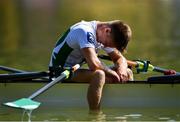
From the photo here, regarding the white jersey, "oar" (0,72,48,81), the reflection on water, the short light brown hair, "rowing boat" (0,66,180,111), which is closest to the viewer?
the reflection on water

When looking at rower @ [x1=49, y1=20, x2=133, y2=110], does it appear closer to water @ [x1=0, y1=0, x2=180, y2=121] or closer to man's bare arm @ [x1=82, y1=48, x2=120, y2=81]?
man's bare arm @ [x1=82, y1=48, x2=120, y2=81]

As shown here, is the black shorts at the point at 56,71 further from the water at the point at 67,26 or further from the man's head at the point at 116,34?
the man's head at the point at 116,34

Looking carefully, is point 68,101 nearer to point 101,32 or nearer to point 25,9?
point 101,32

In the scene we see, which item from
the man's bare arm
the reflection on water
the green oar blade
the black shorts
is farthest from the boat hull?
the green oar blade

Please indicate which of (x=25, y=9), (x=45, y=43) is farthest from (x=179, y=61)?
(x=25, y=9)

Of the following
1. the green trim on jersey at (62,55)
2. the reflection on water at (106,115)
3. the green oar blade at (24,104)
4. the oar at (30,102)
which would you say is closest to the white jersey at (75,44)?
the green trim on jersey at (62,55)

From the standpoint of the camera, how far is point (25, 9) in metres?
29.6

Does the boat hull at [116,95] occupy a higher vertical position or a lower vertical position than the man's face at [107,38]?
lower

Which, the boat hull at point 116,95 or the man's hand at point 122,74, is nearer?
the man's hand at point 122,74

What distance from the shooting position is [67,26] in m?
21.5

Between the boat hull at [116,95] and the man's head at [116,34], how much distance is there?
2.27 feet

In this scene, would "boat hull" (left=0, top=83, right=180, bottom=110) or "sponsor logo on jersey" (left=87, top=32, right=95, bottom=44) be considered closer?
"sponsor logo on jersey" (left=87, top=32, right=95, bottom=44)

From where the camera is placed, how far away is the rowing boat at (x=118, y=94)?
25.5 feet

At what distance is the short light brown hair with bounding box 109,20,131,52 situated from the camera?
720cm
